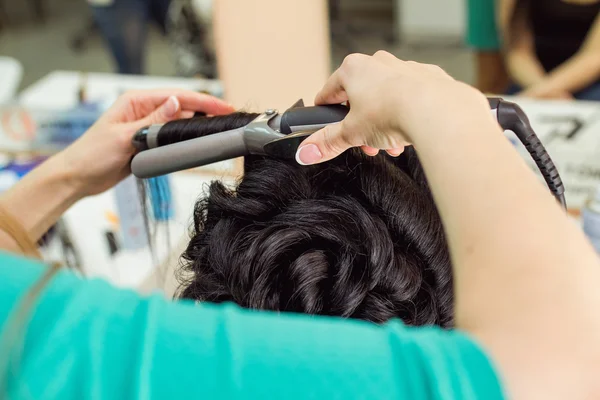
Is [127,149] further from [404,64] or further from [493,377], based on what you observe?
[493,377]

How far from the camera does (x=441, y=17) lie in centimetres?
134

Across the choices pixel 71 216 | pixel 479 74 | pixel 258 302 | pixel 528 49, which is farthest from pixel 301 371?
pixel 528 49

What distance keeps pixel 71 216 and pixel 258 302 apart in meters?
0.73

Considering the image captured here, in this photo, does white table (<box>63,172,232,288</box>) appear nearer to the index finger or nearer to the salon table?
Answer: the salon table

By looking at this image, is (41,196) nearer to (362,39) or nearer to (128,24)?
(362,39)

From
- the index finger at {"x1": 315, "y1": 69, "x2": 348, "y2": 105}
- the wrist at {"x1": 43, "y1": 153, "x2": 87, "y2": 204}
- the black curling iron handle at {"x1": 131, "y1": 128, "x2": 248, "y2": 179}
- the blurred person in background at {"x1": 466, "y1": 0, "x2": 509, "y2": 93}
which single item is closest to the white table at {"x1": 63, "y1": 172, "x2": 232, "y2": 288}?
the wrist at {"x1": 43, "y1": 153, "x2": 87, "y2": 204}

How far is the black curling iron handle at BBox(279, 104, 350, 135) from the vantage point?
1.52ft

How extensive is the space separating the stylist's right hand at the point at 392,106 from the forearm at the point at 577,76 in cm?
98

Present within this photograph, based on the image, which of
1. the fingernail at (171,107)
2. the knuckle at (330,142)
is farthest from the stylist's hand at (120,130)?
the knuckle at (330,142)

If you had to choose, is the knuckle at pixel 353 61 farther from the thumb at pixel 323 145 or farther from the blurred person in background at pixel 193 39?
the blurred person in background at pixel 193 39

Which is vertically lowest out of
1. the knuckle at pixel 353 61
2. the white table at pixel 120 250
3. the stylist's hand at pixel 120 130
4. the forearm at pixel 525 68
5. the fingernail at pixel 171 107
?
the white table at pixel 120 250

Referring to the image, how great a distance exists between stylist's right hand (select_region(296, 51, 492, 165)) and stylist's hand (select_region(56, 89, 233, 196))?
0.23m

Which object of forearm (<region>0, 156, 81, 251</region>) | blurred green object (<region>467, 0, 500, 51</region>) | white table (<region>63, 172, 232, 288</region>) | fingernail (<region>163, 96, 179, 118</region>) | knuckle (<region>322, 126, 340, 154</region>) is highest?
knuckle (<region>322, 126, 340, 154</region>)

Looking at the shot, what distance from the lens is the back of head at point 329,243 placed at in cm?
46
